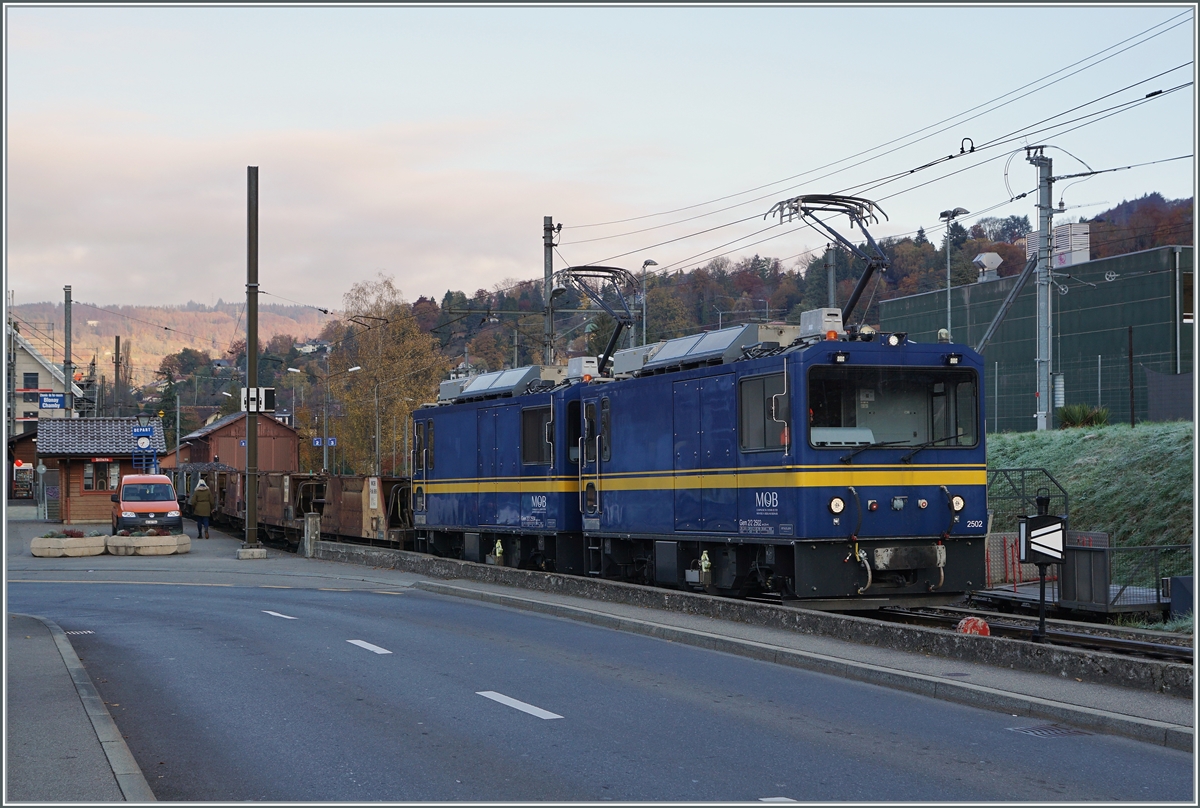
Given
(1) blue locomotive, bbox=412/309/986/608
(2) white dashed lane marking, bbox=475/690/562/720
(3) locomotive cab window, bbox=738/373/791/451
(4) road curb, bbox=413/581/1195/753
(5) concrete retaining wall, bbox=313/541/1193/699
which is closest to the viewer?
(4) road curb, bbox=413/581/1195/753

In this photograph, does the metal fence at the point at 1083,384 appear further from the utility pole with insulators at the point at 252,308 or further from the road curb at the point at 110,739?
the road curb at the point at 110,739

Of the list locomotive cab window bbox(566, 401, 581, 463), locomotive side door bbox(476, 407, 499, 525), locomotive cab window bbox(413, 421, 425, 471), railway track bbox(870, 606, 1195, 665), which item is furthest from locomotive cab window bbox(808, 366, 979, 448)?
locomotive cab window bbox(413, 421, 425, 471)

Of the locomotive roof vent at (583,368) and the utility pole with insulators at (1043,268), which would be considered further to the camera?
the utility pole with insulators at (1043,268)

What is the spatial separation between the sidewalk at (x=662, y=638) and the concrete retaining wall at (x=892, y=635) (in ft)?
0.35

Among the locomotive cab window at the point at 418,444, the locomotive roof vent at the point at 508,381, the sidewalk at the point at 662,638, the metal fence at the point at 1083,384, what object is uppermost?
the metal fence at the point at 1083,384

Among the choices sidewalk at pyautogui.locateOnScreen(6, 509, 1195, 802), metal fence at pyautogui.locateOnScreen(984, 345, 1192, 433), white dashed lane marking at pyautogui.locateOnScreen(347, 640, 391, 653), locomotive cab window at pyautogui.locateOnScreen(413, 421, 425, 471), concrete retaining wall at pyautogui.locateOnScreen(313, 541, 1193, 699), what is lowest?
white dashed lane marking at pyautogui.locateOnScreen(347, 640, 391, 653)

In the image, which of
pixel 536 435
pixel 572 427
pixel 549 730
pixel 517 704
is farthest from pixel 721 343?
pixel 549 730

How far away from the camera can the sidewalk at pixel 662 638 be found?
8.07 m

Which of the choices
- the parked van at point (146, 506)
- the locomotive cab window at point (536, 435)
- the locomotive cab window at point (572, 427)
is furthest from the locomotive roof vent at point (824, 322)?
the parked van at point (146, 506)

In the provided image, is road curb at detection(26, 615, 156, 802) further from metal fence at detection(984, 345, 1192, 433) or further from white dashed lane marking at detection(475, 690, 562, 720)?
metal fence at detection(984, 345, 1192, 433)

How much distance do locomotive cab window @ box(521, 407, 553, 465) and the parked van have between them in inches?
698

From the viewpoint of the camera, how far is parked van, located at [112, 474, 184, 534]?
1451 inches

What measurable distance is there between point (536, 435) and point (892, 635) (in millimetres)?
10948

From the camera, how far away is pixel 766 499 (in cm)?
1612
